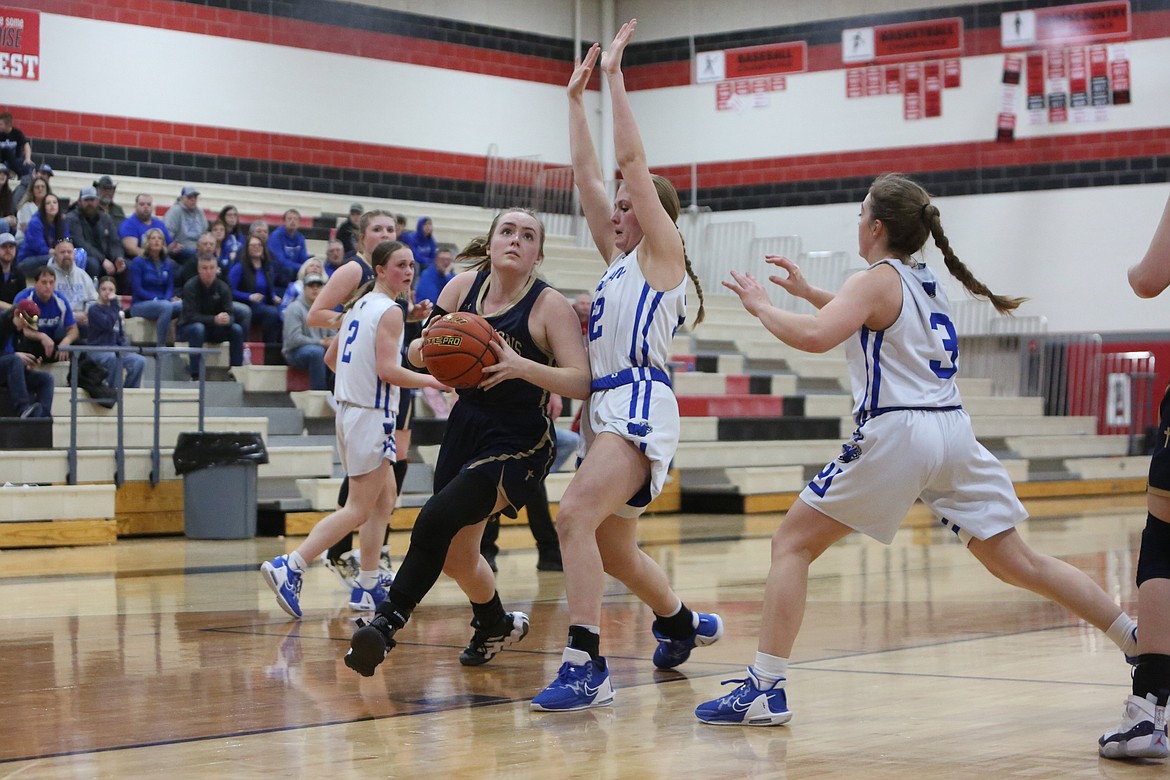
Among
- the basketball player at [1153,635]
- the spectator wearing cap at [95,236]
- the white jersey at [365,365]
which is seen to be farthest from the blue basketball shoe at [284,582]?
the spectator wearing cap at [95,236]

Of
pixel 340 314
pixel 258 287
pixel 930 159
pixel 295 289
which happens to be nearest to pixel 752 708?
pixel 340 314

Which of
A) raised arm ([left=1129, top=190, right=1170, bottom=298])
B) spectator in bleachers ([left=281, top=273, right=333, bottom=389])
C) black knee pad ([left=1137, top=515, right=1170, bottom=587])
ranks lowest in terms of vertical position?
black knee pad ([left=1137, top=515, right=1170, bottom=587])

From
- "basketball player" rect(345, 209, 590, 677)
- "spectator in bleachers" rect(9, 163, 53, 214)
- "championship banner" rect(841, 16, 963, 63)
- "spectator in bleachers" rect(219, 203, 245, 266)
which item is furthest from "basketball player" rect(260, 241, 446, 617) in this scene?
"championship banner" rect(841, 16, 963, 63)

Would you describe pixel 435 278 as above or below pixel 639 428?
above

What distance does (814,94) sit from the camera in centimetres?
2273

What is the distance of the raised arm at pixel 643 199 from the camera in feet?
15.9

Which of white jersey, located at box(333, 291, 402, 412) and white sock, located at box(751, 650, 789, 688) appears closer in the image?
white sock, located at box(751, 650, 789, 688)

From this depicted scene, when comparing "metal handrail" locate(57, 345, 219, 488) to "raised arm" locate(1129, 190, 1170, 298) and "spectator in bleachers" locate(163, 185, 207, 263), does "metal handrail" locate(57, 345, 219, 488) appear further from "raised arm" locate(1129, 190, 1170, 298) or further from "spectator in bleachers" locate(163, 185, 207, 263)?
"raised arm" locate(1129, 190, 1170, 298)

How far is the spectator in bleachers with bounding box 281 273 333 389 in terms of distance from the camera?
13930 millimetres

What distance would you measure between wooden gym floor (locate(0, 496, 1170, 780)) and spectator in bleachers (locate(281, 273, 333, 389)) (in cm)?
501

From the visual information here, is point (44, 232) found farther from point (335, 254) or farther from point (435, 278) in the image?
point (435, 278)

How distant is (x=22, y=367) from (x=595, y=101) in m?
13.5

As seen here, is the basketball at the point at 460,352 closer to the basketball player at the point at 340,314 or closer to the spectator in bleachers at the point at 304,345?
the basketball player at the point at 340,314

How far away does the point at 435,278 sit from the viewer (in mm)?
15219
